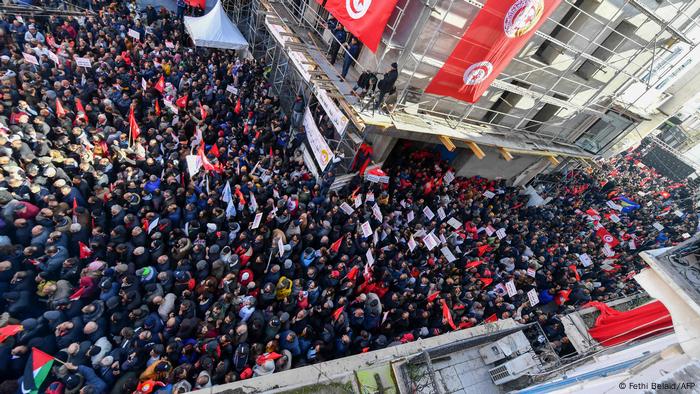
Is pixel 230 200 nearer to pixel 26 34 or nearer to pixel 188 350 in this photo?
pixel 188 350

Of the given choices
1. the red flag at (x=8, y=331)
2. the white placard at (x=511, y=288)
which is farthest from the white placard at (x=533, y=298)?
the red flag at (x=8, y=331)

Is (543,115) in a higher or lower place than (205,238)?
higher

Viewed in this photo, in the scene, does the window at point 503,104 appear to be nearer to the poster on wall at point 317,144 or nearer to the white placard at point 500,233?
the white placard at point 500,233

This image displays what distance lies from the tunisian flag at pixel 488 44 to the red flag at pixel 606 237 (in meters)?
10.6

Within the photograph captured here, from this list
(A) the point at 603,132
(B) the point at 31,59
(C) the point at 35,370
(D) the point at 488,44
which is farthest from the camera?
(A) the point at 603,132

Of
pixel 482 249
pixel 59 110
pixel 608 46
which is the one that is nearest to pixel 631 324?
pixel 482 249

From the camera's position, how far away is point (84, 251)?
6590 mm

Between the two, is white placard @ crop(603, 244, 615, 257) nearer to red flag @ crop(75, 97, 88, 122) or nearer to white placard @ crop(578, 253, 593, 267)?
white placard @ crop(578, 253, 593, 267)

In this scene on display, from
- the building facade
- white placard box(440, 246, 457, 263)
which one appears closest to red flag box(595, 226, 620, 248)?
the building facade

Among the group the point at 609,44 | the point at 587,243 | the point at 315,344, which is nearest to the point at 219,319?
the point at 315,344

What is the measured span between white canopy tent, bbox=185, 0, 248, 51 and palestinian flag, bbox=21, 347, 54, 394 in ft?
40.6

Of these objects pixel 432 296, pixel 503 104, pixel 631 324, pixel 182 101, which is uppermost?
pixel 631 324

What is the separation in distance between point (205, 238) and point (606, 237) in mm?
16970

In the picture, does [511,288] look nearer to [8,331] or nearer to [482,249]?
[482,249]
